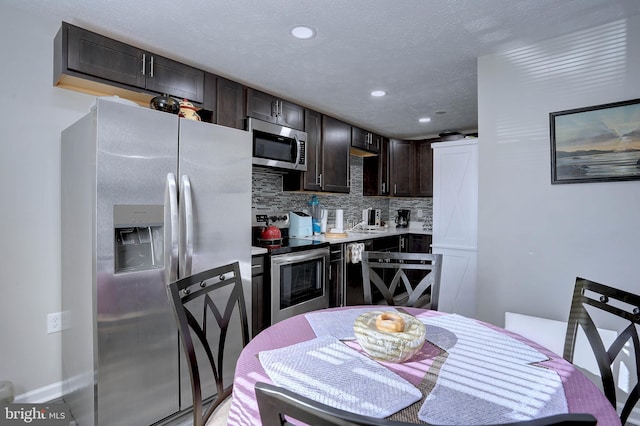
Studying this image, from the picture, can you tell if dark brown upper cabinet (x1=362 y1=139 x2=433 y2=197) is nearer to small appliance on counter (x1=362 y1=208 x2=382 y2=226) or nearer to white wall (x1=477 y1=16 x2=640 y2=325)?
small appliance on counter (x1=362 y1=208 x2=382 y2=226)

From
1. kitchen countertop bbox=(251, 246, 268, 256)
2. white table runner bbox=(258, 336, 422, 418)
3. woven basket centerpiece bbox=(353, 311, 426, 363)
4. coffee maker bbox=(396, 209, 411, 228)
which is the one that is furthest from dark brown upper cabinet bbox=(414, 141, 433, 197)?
white table runner bbox=(258, 336, 422, 418)

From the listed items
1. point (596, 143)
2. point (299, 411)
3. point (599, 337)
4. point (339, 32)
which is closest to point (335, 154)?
point (339, 32)

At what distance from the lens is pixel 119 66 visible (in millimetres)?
2174

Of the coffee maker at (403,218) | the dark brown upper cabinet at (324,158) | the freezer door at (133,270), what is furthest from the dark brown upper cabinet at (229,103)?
the coffee maker at (403,218)

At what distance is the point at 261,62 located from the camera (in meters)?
2.52

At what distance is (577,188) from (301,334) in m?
1.97

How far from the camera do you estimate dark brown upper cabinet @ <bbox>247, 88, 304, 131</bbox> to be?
2996mm

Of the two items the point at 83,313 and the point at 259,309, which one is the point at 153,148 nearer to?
the point at 83,313

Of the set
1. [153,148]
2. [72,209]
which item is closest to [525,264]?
[153,148]

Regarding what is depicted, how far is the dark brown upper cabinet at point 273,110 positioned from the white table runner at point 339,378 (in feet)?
7.66

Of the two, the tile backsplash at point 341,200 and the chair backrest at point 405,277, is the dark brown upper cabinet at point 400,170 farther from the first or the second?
the chair backrest at point 405,277

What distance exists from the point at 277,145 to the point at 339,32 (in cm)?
135

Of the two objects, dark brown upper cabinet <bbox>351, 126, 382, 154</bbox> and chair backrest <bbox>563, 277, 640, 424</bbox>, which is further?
dark brown upper cabinet <bbox>351, 126, 382, 154</bbox>

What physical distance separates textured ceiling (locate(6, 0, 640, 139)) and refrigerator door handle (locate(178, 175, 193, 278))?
3.13 feet
